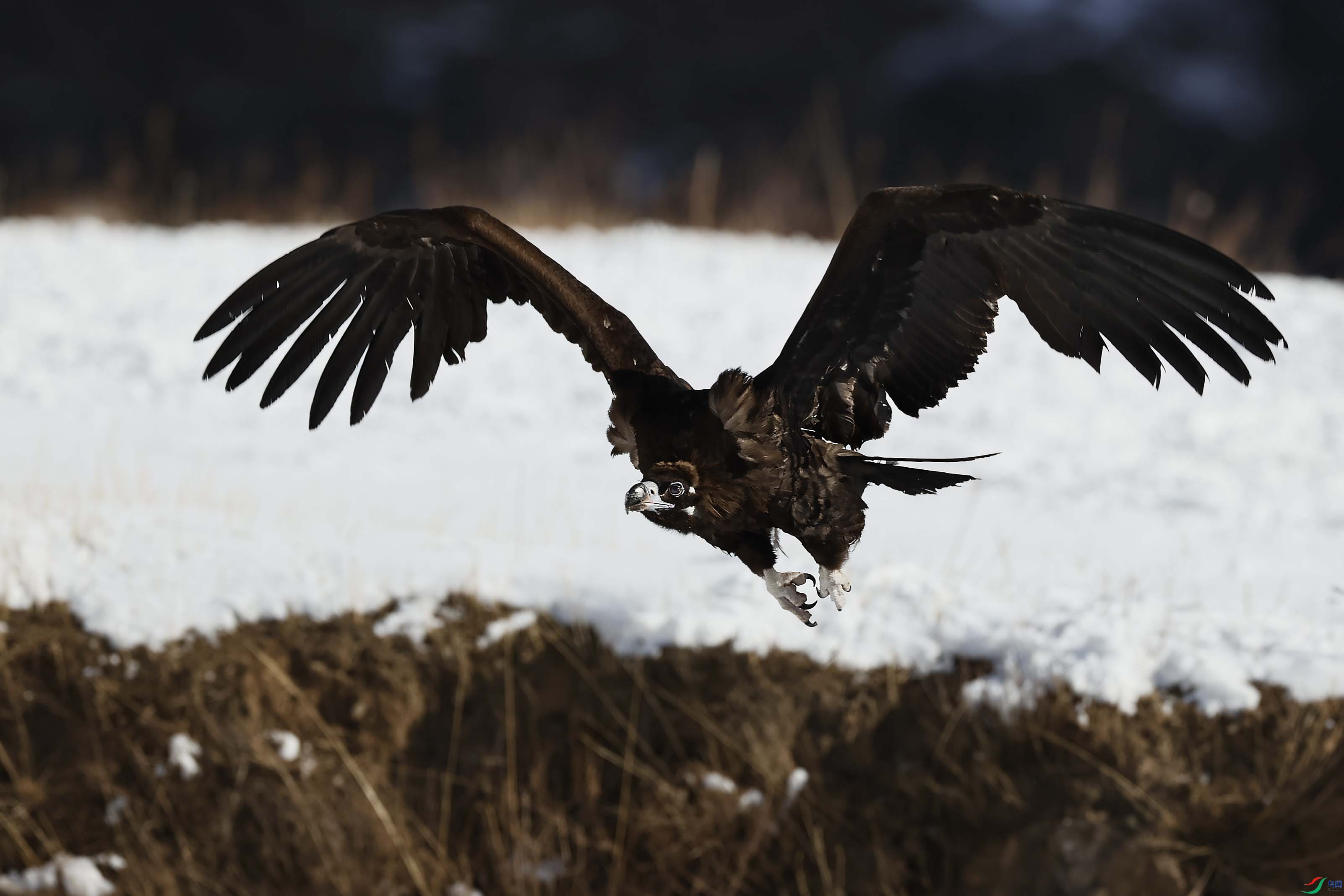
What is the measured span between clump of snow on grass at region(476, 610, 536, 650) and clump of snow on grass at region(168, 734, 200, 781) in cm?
158

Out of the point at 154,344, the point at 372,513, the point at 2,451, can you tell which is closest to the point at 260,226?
the point at 154,344

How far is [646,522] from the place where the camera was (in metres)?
3.75

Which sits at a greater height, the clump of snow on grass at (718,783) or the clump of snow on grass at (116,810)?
the clump of snow on grass at (718,783)

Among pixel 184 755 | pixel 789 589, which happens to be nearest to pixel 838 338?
pixel 789 589

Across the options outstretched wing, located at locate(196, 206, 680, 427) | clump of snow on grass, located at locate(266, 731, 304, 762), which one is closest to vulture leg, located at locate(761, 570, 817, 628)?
outstretched wing, located at locate(196, 206, 680, 427)

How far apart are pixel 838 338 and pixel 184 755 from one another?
16.7ft

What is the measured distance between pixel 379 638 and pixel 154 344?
5.45 metres

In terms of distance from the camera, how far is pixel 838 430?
2.33 meters

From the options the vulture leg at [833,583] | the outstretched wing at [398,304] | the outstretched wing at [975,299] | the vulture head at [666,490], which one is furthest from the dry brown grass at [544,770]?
the vulture head at [666,490]

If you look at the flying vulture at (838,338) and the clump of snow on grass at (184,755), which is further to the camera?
the clump of snow on grass at (184,755)

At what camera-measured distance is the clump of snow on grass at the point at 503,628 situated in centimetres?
605

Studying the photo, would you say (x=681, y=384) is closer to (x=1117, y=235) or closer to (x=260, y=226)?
(x=1117, y=235)

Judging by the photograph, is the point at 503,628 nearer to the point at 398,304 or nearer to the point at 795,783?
the point at 795,783

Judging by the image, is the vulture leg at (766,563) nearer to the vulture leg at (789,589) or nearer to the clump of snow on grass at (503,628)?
the vulture leg at (789,589)
